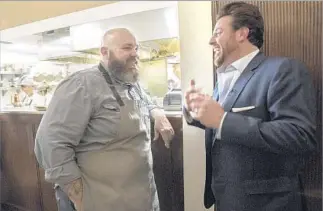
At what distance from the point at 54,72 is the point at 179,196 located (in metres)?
0.52

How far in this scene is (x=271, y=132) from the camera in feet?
1.52

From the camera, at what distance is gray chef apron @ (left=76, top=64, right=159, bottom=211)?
696mm

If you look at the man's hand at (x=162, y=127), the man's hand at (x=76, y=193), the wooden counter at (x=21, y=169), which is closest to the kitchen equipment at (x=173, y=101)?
the man's hand at (x=162, y=127)

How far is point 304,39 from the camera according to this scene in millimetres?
547

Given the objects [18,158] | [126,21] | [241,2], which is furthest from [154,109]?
[18,158]

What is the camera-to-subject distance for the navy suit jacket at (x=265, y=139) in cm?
47

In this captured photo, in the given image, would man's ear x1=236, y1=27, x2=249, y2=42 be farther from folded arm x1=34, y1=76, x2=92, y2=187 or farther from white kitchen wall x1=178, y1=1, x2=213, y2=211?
folded arm x1=34, y1=76, x2=92, y2=187

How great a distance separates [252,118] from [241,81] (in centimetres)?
9

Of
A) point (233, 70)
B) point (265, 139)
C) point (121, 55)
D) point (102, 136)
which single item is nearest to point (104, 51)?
point (121, 55)

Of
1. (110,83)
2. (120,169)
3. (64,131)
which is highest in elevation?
(110,83)

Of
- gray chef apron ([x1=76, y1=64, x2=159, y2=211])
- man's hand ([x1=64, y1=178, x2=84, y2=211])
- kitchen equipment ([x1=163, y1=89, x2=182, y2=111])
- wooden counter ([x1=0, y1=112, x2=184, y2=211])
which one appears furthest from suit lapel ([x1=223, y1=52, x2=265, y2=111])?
wooden counter ([x1=0, y1=112, x2=184, y2=211])

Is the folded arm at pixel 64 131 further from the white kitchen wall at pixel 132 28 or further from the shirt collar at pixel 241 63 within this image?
the shirt collar at pixel 241 63

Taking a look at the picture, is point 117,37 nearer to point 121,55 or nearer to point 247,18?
point 121,55

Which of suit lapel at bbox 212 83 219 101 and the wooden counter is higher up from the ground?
suit lapel at bbox 212 83 219 101
